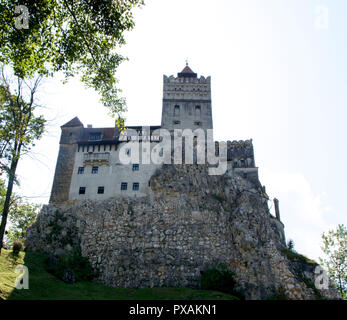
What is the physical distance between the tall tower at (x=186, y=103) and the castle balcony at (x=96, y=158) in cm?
995

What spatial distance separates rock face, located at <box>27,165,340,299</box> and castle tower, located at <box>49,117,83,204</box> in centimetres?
218

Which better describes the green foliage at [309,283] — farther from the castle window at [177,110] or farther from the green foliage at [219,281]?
the castle window at [177,110]

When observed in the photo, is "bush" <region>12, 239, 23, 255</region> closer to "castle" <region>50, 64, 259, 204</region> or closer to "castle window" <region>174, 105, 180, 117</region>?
"castle" <region>50, 64, 259, 204</region>

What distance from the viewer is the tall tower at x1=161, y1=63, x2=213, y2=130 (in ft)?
155

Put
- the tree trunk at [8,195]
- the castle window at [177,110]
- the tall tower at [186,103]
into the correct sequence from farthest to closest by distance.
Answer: the castle window at [177,110], the tall tower at [186,103], the tree trunk at [8,195]

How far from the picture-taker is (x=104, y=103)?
20328mm

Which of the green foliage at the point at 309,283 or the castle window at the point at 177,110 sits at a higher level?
the castle window at the point at 177,110

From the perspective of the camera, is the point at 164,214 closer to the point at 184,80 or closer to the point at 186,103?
the point at 186,103

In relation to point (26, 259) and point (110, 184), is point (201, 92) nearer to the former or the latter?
point (110, 184)

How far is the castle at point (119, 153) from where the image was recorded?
41250 mm

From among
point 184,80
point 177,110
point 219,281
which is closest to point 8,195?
point 219,281

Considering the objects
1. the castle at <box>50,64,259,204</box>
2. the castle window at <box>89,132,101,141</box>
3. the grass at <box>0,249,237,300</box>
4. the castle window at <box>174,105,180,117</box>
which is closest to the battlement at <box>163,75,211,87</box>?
the castle at <box>50,64,259,204</box>

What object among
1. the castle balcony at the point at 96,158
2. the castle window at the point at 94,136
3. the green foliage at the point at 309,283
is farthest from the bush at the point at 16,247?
the green foliage at the point at 309,283
